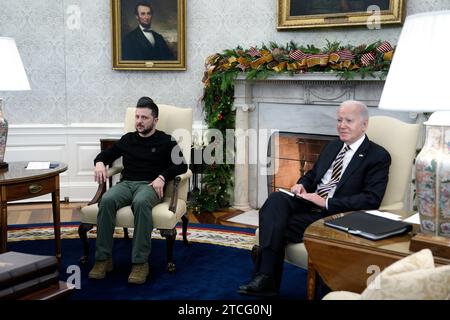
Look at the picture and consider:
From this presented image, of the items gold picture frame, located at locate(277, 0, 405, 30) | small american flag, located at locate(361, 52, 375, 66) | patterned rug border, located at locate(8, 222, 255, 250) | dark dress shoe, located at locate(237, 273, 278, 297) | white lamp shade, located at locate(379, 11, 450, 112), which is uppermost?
gold picture frame, located at locate(277, 0, 405, 30)

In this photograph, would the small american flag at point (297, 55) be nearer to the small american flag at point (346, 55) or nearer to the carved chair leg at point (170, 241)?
the small american flag at point (346, 55)

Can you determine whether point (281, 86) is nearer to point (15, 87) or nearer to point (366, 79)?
point (366, 79)

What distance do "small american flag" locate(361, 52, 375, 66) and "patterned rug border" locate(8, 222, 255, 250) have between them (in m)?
1.82

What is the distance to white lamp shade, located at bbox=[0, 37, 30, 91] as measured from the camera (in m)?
3.55

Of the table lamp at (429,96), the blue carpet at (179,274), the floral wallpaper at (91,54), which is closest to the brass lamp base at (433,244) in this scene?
the table lamp at (429,96)

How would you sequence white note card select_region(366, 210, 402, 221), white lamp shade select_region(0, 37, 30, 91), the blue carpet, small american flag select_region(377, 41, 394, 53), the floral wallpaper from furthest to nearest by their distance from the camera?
the floral wallpaper, small american flag select_region(377, 41, 394, 53), white lamp shade select_region(0, 37, 30, 91), the blue carpet, white note card select_region(366, 210, 402, 221)

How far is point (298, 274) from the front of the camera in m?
3.61

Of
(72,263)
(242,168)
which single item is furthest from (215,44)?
(72,263)

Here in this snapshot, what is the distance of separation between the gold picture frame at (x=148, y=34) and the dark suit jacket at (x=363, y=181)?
3026mm

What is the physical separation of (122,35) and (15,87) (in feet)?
7.33

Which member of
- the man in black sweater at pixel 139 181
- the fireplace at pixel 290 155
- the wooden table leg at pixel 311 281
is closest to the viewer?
the wooden table leg at pixel 311 281

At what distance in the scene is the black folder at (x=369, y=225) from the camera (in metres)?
2.30

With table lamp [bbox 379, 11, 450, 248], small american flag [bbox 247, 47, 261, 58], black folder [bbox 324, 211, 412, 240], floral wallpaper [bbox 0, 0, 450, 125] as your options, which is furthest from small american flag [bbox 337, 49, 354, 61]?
table lamp [bbox 379, 11, 450, 248]

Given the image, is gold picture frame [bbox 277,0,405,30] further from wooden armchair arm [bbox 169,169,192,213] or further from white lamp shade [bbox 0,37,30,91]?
white lamp shade [bbox 0,37,30,91]
